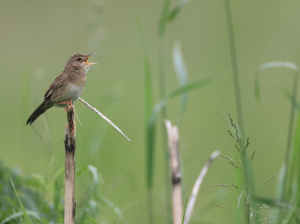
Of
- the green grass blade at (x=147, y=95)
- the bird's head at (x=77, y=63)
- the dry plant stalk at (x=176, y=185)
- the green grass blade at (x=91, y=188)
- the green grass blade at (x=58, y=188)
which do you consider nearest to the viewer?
the green grass blade at (x=91, y=188)

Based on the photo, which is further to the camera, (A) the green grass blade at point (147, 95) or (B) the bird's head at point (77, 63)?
(B) the bird's head at point (77, 63)

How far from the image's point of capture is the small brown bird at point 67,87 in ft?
8.37

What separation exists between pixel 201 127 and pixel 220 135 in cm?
53

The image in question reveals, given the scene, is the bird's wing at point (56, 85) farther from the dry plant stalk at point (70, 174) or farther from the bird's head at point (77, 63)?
the dry plant stalk at point (70, 174)

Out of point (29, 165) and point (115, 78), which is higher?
point (115, 78)

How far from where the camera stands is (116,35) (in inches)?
390

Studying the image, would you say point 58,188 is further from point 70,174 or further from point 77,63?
point 77,63

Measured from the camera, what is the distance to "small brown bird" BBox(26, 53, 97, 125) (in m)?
2.55

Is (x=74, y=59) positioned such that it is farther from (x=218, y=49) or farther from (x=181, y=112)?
(x=218, y=49)

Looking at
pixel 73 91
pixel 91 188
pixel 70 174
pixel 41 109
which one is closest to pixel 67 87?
pixel 73 91

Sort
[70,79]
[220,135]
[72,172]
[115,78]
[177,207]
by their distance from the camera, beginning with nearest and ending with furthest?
[72,172] → [177,207] → [70,79] → [220,135] → [115,78]

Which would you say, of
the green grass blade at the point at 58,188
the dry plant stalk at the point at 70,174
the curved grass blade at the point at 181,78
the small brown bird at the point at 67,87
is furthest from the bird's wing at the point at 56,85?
the curved grass blade at the point at 181,78

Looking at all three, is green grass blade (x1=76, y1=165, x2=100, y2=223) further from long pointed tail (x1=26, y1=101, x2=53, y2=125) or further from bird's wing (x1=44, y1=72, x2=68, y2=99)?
bird's wing (x1=44, y1=72, x2=68, y2=99)

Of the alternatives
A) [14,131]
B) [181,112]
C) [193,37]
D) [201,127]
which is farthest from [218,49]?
[181,112]
